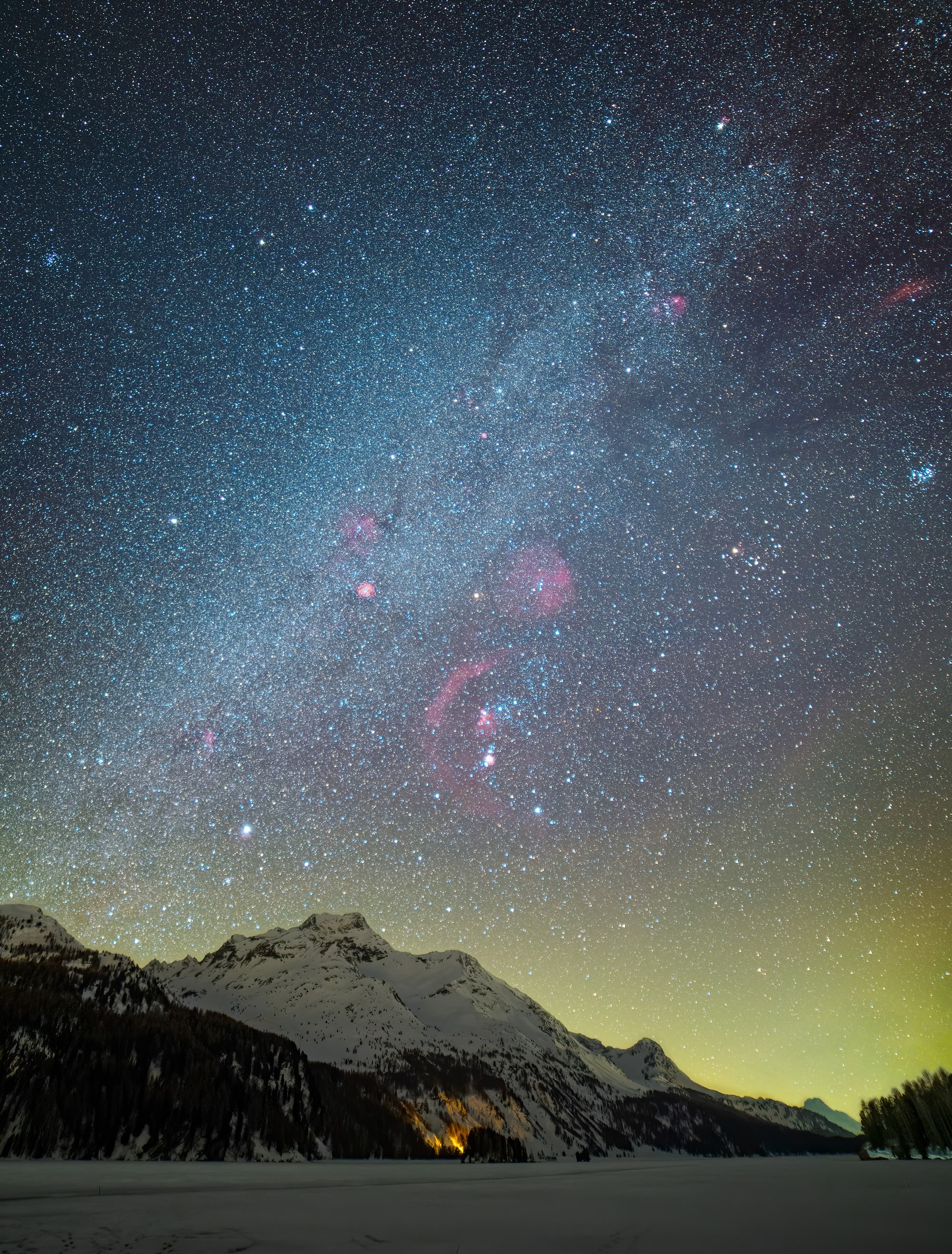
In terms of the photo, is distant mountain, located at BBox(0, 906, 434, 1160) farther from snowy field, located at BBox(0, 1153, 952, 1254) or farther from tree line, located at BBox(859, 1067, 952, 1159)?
tree line, located at BBox(859, 1067, 952, 1159)

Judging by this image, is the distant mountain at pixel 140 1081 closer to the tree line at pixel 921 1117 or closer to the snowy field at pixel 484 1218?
the snowy field at pixel 484 1218

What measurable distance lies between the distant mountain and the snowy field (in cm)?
7585

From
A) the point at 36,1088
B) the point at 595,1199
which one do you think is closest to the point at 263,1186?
the point at 595,1199

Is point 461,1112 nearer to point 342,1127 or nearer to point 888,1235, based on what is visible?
point 342,1127

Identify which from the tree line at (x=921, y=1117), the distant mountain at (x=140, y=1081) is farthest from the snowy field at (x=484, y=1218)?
the tree line at (x=921, y=1117)

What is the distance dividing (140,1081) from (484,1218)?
103 metres

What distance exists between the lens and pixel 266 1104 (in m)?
98.4

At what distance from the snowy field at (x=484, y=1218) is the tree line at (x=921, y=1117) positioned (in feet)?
277

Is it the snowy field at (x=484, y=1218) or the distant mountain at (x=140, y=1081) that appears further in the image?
the distant mountain at (x=140, y=1081)

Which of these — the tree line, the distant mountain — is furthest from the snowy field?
the tree line

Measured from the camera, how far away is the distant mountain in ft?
239

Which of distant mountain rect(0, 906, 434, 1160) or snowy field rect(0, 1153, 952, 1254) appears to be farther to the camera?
distant mountain rect(0, 906, 434, 1160)

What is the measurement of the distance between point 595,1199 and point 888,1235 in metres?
8.35

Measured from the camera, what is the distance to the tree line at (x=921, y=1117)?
7594 centimetres
